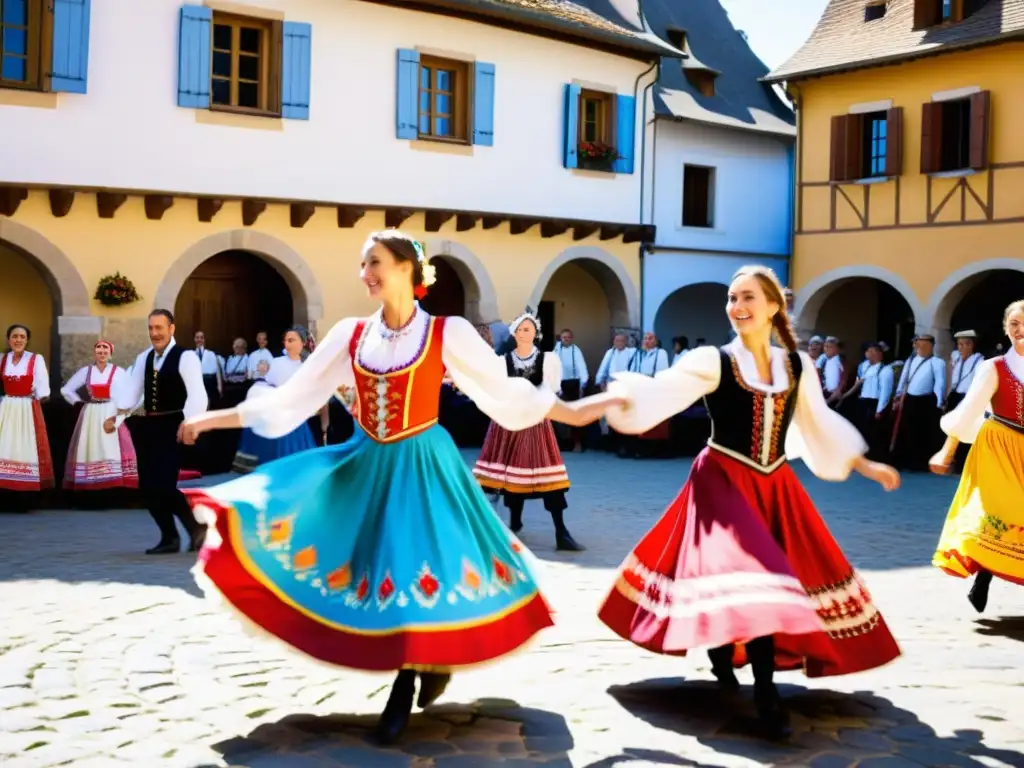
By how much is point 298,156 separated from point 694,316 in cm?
1126

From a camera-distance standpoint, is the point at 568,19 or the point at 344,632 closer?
the point at 344,632

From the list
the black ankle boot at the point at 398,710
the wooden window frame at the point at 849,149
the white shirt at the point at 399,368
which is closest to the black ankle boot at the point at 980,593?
the white shirt at the point at 399,368

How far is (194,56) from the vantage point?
17.1 meters

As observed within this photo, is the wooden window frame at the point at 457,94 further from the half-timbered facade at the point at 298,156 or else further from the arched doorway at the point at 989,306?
the arched doorway at the point at 989,306

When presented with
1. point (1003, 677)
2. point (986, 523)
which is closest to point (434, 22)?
point (986, 523)

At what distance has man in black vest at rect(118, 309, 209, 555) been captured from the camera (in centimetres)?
904

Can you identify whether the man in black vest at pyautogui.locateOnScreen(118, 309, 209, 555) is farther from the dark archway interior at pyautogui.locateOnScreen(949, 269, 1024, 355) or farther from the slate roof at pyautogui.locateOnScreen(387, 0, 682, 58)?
the dark archway interior at pyautogui.locateOnScreen(949, 269, 1024, 355)

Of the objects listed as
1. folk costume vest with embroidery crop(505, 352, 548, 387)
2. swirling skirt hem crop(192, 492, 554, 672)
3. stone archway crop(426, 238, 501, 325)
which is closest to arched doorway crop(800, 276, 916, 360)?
stone archway crop(426, 238, 501, 325)

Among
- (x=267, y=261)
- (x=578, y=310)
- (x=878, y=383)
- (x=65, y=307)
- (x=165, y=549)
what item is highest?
(x=267, y=261)

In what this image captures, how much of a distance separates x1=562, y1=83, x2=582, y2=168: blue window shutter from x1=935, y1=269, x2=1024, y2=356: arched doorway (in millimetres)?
7256

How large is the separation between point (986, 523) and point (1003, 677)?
4.96ft

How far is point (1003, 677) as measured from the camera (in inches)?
226

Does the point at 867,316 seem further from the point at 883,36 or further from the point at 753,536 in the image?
the point at 753,536

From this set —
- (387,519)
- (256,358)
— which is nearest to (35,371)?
(256,358)
